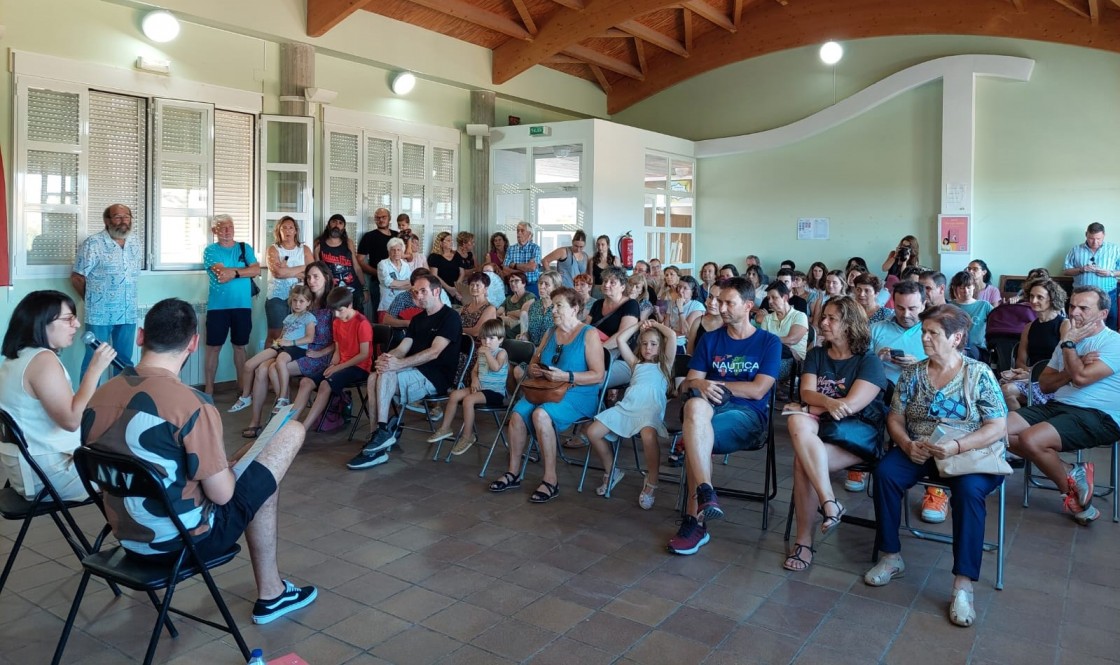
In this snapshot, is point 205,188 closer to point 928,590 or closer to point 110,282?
point 110,282

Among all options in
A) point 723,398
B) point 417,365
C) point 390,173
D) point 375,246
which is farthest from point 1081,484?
point 390,173

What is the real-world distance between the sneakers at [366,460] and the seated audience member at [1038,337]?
383cm

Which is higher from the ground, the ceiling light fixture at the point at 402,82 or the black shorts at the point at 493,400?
the ceiling light fixture at the point at 402,82

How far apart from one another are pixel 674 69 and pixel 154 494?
12051 millimetres

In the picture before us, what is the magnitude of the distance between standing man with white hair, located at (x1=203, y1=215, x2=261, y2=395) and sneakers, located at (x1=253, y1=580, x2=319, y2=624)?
4.93 meters

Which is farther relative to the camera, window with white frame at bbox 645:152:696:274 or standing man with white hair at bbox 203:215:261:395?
window with white frame at bbox 645:152:696:274

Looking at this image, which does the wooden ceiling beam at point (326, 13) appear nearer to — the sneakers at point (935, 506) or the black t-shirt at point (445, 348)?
the black t-shirt at point (445, 348)

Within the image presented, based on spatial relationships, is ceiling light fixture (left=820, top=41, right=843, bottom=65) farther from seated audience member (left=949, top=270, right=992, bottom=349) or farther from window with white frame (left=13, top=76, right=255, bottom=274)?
window with white frame (left=13, top=76, right=255, bottom=274)

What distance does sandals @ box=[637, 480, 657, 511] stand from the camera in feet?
13.9

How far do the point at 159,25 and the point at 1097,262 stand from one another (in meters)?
10.2

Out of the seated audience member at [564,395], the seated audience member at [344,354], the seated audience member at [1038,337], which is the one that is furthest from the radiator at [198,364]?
the seated audience member at [1038,337]

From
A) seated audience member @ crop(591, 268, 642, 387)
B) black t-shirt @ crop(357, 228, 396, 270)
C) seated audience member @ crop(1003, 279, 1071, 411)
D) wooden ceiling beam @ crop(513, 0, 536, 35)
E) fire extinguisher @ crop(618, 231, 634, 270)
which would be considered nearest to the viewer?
seated audience member @ crop(1003, 279, 1071, 411)

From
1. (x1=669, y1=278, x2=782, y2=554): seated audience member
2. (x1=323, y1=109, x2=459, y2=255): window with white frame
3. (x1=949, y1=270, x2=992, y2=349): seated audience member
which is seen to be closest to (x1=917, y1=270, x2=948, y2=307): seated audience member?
(x1=949, y1=270, x2=992, y2=349): seated audience member

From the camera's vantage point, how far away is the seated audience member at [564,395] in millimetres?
4430
